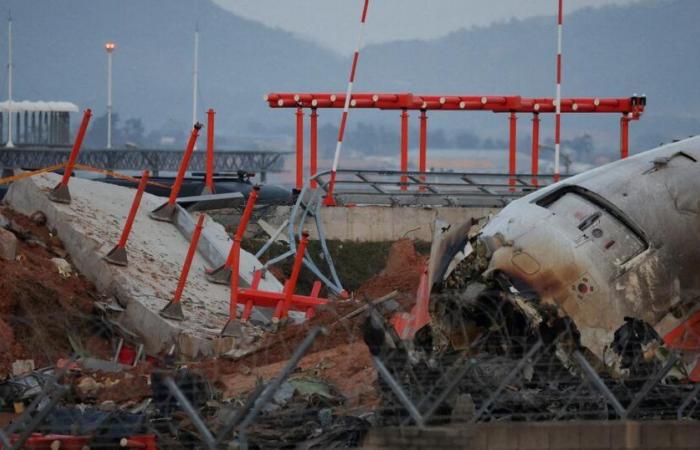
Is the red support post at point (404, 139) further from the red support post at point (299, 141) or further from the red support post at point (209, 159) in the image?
the red support post at point (209, 159)

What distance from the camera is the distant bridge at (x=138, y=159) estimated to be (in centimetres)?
8775

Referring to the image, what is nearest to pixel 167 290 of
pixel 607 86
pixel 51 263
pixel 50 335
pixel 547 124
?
pixel 51 263

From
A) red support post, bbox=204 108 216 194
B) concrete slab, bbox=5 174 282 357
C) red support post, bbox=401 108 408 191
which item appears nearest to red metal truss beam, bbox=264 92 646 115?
red support post, bbox=401 108 408 191

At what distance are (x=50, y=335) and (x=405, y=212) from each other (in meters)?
10.8

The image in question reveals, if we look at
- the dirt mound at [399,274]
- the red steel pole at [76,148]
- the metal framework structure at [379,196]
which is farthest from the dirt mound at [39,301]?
the metal framework structure at [379,196]

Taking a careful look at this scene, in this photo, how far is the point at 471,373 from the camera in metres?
14.9

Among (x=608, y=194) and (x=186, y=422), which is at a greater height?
(x=608, y=194)

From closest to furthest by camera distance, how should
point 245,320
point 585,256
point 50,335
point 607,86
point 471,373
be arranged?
point 471,373, point 585,256, point 50,335, point 245,320, point 607,86

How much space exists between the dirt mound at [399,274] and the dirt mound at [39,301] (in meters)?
3.19

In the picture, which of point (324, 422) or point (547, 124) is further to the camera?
point (547, 124)

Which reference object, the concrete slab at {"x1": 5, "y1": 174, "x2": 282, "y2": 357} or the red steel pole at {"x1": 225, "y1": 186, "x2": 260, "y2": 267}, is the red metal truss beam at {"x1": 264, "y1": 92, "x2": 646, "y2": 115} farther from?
the red steel pole at {"x1": 225, "y1": 186, "x2": 260, "y2": 267}

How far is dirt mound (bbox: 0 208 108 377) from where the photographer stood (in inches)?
790

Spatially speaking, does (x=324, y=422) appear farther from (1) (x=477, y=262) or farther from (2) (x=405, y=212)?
(2) (x=405, y=212)

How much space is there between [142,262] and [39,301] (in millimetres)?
2736
